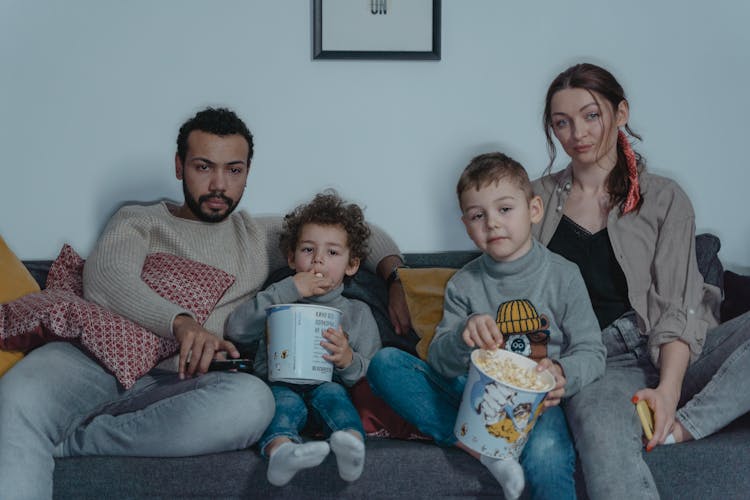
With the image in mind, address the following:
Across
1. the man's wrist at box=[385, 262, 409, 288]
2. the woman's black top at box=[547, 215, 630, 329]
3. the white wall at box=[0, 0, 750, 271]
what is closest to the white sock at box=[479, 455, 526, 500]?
the woman's black top at box=[547, 215, 630, 329]

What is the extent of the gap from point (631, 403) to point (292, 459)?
2.27 ft

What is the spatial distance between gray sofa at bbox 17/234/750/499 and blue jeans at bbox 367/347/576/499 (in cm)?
9

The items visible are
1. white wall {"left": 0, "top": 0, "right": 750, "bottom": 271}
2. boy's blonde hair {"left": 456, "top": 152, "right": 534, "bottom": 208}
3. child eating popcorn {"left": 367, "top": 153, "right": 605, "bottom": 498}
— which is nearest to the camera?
child eating popcorn {"left": 367, "top": 153, "right": 605, "bottom": 498}

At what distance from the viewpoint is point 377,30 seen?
2373mm

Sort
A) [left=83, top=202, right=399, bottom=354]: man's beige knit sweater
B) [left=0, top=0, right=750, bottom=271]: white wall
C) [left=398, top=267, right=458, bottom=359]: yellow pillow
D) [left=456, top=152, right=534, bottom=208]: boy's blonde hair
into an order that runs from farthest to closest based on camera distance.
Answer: [left=0, top=0, right=750, bottom=271]: white wall
[left=398, top=267, right=458, bottom=359]: yellow pillow
[left=83, top=202, right=399, bottom=354]: man's beige knit sweater
[left=456, top=152, right=534, bottom=208]: boy's blonde hair

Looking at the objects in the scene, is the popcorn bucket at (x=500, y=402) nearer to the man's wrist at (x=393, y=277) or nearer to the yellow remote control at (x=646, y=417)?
the yellow remote control at (x=646, y=417)

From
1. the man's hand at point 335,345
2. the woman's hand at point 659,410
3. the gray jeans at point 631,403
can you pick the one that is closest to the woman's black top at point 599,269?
the gray jeans at point 631,403

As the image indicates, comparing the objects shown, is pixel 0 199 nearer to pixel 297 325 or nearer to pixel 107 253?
pixel 107 253

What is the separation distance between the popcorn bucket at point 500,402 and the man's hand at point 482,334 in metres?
0.02

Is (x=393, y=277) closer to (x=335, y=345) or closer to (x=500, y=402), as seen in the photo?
(x=335, y=345)

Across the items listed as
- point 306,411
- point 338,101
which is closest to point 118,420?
point 306,411

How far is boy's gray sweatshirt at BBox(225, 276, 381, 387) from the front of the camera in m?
1.80

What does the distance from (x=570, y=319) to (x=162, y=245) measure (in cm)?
105

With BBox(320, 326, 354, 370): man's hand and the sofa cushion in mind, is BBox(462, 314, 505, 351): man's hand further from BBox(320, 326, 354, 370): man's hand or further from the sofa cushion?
the sofa cushion
